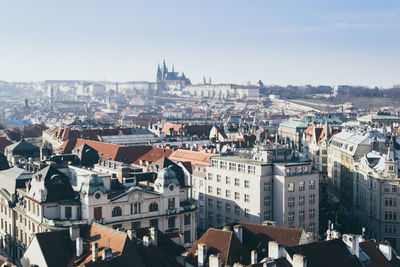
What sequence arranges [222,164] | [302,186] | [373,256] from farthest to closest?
[222,164], [302,186], [373,256]

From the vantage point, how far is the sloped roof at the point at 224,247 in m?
56.8

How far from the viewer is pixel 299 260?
160 feet

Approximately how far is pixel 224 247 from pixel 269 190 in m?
31.3

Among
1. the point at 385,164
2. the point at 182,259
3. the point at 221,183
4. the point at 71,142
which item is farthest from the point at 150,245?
the point at 71,142

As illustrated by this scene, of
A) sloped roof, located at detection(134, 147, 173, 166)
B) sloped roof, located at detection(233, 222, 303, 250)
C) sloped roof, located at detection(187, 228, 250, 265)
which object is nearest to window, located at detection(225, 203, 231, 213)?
sloped roof, located at detection(134, 147, 173, 166)

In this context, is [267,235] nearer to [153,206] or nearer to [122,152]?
[153,206]

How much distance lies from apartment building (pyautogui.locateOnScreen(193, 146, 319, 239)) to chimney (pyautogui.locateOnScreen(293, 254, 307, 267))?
37.0m

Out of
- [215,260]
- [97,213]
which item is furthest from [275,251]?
[97,213]

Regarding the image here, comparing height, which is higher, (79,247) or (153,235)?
(153,235)

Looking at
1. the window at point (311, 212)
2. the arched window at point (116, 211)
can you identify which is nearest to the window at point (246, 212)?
the window at point (311, 212)

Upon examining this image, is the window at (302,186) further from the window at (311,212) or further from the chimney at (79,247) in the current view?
the chimney at (79,247)

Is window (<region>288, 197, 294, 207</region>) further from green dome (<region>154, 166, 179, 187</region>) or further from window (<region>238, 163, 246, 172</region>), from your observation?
green dome (<region>154, 166, 179, 187</region>)

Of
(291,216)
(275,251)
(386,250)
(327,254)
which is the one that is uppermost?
(275,251)

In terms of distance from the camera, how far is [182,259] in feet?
199
